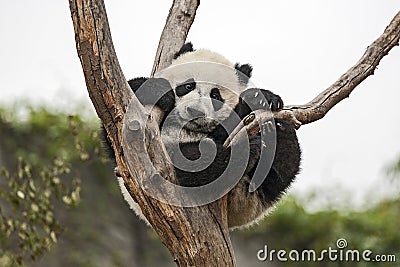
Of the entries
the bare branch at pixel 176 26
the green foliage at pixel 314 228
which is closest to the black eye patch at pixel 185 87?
Result: the bare branch at pixel 176 26

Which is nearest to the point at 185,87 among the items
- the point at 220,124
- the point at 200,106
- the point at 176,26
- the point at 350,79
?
the point at 200,106

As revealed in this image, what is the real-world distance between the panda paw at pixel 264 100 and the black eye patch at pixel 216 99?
278 mm

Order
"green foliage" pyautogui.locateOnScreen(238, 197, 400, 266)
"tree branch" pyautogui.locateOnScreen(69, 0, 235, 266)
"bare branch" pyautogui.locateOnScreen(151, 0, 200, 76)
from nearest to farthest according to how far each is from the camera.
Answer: "tree branch" pyautogui.locateOnScreen(69, 0, 235, 266), "bare branch" pyautogui.locateOnScreen(151, 0, 200, 76), "green foliage" pyautogui.locateOnScreen(238, 197, 400, 266)

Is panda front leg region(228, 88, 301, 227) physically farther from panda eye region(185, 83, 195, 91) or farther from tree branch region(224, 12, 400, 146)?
panda eye region(185, 83, 195, 91)

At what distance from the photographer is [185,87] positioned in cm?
379

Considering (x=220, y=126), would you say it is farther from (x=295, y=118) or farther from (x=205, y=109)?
(x=295, y=118)

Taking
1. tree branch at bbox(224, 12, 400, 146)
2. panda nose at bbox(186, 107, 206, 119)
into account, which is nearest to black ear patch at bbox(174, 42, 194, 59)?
panda nose at bbox(186, 107, 206, 119)

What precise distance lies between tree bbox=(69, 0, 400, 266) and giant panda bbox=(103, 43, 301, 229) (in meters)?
0.16

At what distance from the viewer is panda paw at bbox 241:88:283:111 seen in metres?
3.36

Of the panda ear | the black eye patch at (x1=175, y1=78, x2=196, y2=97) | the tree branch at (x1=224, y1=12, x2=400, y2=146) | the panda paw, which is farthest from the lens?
the panda ear

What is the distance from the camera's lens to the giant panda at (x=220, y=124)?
3365 mm

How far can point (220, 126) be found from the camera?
3764 millimetres

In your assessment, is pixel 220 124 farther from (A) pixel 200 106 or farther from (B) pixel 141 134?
(B) pixel 141 134

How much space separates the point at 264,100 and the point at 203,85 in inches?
22.3
